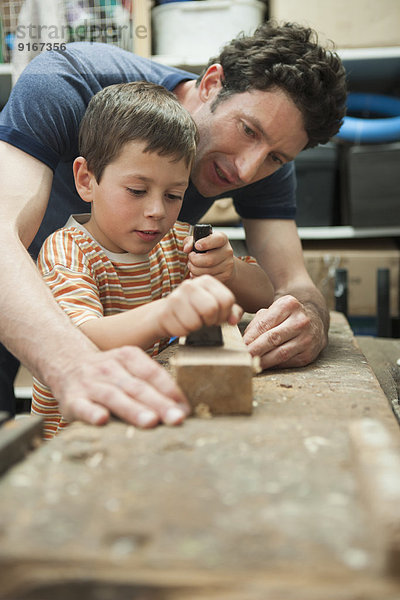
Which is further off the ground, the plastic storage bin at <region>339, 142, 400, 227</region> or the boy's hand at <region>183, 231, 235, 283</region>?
the boy's hand at <region>183, 231, 235, 283</region>

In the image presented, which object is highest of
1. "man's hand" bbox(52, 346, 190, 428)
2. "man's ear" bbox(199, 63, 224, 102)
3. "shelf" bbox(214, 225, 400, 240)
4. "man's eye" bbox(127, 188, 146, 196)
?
"man's ear" bbox(199, 63, 224, 102)

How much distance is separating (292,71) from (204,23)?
1315 mm

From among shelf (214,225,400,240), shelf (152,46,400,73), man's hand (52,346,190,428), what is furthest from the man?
shelf (152,46,400,73)

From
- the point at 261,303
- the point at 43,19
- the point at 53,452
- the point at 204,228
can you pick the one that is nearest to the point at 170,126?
the point at 204,228

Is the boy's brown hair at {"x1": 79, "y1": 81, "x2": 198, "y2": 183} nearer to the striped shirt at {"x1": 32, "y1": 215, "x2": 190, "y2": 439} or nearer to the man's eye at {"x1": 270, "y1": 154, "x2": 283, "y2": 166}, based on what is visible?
the striped shirt at {"x1": 32, "y1": 215, "x2": 190, "y2": 439}

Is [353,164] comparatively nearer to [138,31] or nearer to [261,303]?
[138,31]

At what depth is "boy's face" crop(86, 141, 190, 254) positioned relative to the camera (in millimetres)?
1176

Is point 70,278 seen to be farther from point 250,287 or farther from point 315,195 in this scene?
point 315,195

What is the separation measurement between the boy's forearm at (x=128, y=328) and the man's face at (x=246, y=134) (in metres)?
0.67

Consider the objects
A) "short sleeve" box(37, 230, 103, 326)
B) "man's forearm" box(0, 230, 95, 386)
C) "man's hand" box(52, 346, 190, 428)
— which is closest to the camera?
"man's hand" box(52, 346, 190, 428)

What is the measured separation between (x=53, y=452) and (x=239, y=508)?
25 centimetres

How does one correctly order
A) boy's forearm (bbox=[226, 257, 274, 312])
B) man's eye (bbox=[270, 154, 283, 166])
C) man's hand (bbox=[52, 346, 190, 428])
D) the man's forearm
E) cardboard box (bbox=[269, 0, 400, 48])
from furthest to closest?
1. cardboard box (bbox=[269, 0, 400, 48])
2. man's eye (bbox=[270, 154, 283, 166])
3. boy's forearm (bbox=[226, 257, 274, 312])
4. the man's forearm
5. man's hand (bbox=[52, 346, 190, 428])

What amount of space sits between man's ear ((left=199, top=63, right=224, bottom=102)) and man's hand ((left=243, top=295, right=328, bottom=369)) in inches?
26.9

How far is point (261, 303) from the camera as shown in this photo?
4.81 feet
